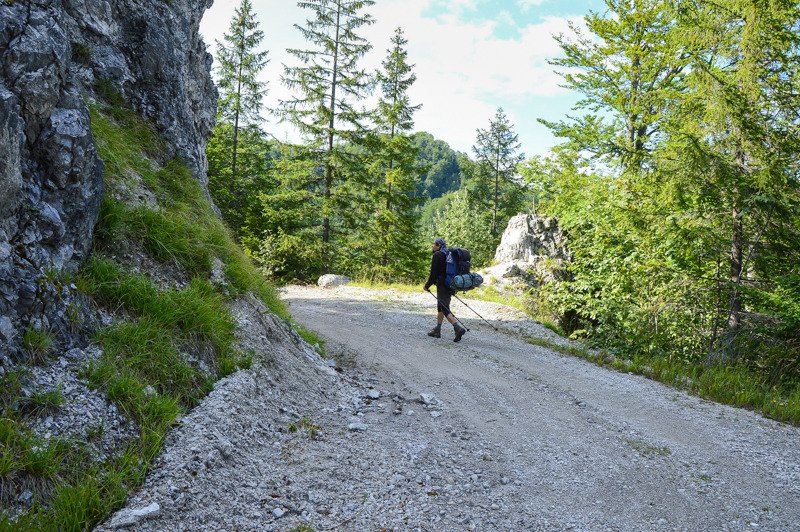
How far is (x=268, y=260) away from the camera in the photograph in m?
20.4

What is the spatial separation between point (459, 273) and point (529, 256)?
32.1ft

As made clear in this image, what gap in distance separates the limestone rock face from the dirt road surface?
8189mm

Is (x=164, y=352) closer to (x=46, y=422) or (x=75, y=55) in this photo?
(x=46, y=422)

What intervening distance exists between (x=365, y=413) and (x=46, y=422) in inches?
121

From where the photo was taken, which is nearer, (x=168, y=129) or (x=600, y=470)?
(x=600, y=470)

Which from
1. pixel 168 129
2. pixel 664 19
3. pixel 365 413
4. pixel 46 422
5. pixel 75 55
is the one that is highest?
pixel 664 19

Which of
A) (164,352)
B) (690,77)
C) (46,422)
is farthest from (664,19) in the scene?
(46,422)

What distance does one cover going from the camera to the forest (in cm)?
799

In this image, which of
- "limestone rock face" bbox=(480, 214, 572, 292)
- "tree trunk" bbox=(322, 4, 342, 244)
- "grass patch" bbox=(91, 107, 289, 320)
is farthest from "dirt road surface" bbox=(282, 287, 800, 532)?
"tree trunk" bbox=(322, 4, 342, 244)

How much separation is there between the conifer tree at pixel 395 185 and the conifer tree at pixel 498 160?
1634cm

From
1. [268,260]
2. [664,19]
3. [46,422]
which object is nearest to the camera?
[46,422]

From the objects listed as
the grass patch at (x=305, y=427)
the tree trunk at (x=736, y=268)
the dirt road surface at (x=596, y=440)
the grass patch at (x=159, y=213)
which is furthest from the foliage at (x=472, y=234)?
the grass patch at (x=305, y=427)

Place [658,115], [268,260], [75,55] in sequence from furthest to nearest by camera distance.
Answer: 1. [268,260]
2. [658,115]
3. [75,55]

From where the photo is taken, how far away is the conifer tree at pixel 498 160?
129 ft
